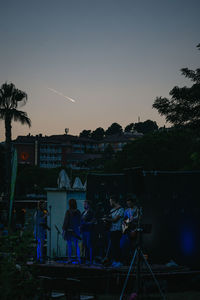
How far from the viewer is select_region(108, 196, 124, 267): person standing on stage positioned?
1173 cm

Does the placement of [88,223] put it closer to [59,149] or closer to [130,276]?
[130,276]

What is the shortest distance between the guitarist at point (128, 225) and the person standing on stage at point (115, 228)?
0.40ft

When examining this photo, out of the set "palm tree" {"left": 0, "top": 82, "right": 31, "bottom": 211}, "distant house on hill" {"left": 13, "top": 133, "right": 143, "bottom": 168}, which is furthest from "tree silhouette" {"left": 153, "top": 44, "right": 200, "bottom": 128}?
"distant house on hill" {"left": 13, "top": 133, "right": 143, "bottom": 168}

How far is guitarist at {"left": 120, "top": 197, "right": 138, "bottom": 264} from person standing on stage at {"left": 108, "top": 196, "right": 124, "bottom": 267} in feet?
0.40

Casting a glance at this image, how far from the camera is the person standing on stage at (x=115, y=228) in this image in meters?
11.7

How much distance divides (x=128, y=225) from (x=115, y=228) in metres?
0.84

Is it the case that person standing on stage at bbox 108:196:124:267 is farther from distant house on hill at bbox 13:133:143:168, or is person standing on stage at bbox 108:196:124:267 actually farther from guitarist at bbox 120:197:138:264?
distant house on hill at bbox 13:133:143:168

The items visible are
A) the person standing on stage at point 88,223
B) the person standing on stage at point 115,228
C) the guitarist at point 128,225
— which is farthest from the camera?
the person standing on stage at point 88,223

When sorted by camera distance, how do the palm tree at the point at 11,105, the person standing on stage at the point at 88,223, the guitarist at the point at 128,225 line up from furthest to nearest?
the palm tree at the point at 11,105 < the person standing on stage at the point at 88,223 < the guitarist at the point at 128,225

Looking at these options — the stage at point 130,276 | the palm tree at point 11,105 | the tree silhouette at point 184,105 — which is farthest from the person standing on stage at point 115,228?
the palm tree at point 11,105

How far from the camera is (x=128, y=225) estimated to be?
11.2 m

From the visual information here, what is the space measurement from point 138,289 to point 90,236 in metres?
4.58

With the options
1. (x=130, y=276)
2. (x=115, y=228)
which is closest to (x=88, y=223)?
(x=115, y=228)

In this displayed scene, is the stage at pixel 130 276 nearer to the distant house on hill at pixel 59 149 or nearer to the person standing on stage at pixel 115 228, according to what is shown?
the person standing on stage at pixel 115 228
